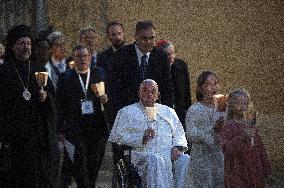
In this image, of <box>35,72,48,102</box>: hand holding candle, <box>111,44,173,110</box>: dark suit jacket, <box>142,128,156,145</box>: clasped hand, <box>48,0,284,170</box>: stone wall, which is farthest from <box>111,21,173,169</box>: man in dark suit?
<box>48,0,284,170</box>: stone wall

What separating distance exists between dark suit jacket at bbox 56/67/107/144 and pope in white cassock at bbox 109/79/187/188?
3.12ft

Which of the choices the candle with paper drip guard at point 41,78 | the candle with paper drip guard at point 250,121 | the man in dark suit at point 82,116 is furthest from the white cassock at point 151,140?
the man in dark suit at point 82,116

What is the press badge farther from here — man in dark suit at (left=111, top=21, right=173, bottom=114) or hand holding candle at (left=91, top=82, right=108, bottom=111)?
man in dark suit at (left=111, top=21, right=173, bottom=114)

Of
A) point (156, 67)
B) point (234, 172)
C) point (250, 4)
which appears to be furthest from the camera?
point (250, 4)

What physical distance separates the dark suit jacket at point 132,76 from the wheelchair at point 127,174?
3.26ft

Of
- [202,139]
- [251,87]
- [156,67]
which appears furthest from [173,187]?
[251,87]

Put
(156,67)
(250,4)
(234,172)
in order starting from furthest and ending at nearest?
(250,4) < (156,67) < (234,172)

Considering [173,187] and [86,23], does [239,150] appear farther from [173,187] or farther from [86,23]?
[86,23]

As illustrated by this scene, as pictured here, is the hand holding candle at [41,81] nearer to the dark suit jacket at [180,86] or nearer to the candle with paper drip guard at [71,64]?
the candle with paper drip guard at [71,64]

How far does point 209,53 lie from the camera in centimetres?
1470

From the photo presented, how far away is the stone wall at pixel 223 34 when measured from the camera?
1460cm

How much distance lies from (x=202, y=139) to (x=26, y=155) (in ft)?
5.71

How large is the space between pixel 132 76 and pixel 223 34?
4.31 m

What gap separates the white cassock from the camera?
9.76 m
